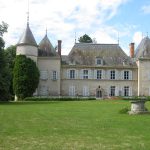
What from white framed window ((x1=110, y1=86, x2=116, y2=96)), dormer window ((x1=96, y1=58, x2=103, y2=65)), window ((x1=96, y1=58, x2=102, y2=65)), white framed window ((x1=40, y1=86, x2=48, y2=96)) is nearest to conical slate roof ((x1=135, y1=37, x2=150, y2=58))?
dormer window ((x1=96, y1=58, x2=103, y2=65))

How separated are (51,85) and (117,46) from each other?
11.4 m

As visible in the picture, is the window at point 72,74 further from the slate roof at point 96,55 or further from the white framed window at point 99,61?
the white framed window at point 99,61

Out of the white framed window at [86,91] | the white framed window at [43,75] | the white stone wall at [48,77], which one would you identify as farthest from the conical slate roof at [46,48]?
the white framed window at [86,91]

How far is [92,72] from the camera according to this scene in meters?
58.3

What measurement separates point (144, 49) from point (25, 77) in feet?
57.5

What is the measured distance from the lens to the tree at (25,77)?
5197 cm

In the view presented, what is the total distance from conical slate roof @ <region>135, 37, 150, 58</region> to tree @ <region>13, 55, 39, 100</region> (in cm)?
1513

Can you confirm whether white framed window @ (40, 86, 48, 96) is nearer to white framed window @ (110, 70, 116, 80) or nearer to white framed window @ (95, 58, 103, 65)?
white framed window @ (95, 58, 103, 65)

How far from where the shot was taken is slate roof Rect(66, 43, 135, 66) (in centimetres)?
5856

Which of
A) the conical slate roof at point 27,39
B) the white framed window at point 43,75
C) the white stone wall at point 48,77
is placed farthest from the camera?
the white framed window at point 43,75

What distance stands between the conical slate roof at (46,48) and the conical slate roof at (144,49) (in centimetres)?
1218

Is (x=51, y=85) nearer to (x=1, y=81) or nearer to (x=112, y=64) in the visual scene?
(x=112, y=64)

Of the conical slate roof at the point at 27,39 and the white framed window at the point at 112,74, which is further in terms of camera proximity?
the white framed window at the point at 112,74

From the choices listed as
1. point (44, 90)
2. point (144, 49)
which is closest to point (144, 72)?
point (144, 49)
